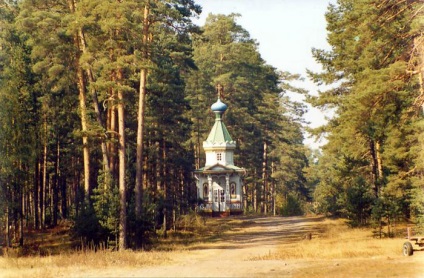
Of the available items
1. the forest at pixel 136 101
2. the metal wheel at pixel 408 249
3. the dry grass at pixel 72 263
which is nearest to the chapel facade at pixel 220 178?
the forest at pixel 136 101

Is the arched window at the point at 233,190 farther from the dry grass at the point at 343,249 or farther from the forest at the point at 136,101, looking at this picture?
the dry grass at the point at 343,249

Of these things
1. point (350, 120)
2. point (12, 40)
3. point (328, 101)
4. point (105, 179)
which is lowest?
point (105, 179)

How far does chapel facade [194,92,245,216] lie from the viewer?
52344 mm

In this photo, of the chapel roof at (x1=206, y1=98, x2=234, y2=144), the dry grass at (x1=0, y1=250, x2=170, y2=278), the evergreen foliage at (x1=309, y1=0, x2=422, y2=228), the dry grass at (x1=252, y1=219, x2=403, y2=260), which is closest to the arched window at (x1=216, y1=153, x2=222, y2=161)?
the chapel roof at (x1=206, y1=98, x2=234, y2=144)

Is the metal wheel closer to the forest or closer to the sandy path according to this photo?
the sandy path

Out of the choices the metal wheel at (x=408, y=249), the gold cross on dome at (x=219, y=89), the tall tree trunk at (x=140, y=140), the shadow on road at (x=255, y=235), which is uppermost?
the gold cross on dome at (x=219, y=89)

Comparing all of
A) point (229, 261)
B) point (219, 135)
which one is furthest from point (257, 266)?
point (219, 135)

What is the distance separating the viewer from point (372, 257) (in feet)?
68.5

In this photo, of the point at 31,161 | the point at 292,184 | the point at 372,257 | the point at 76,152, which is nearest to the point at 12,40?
the point at 76,152

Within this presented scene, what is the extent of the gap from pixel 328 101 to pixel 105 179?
16165 millimetres

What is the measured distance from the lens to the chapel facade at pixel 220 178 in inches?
2061

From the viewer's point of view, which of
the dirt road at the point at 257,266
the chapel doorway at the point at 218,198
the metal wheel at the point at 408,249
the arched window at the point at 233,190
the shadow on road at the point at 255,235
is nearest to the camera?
the dirt road at the point at 257,266

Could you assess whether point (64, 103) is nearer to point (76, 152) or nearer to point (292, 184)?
point (76, 152)

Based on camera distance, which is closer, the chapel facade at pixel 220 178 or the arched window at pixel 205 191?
the chapel facade at pixel 220 178
